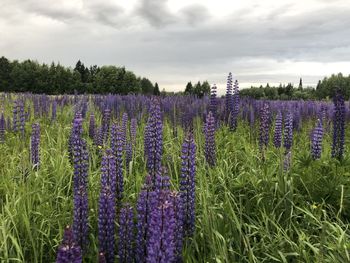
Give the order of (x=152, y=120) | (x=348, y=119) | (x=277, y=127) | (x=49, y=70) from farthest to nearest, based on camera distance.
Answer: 1. (x=49, y=70)
2. (x=348, y=119)
3. (x=277, y=127)
4. (x=152, y=120)

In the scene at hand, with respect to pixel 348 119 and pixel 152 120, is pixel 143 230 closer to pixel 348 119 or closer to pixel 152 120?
pixel 152 120

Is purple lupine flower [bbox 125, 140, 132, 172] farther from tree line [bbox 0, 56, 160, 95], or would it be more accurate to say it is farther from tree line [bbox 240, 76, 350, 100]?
tree line [bbox 0, 56, 160, 95]

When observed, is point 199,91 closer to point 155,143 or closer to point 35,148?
point 35,148

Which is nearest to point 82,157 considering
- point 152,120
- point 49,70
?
point 152,120

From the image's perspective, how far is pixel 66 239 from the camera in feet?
7.37

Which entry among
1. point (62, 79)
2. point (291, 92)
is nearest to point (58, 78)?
point (62, 79)

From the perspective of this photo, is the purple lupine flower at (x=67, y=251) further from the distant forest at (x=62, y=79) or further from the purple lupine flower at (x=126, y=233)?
the distant forest at (x=62, y=79)

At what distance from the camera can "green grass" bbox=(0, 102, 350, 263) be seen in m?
3.67

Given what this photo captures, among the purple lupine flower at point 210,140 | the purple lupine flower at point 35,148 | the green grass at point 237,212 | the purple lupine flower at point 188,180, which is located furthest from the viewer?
the purple lupine flower at point 35,148

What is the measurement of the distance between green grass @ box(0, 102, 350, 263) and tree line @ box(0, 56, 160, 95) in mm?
67837

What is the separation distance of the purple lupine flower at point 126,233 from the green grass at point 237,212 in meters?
0.43

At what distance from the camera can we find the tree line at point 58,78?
76250 mm

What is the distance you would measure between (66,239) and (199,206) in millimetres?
2331

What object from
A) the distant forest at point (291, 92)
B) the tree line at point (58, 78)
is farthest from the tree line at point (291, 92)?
the tree line at point (58, 78)
